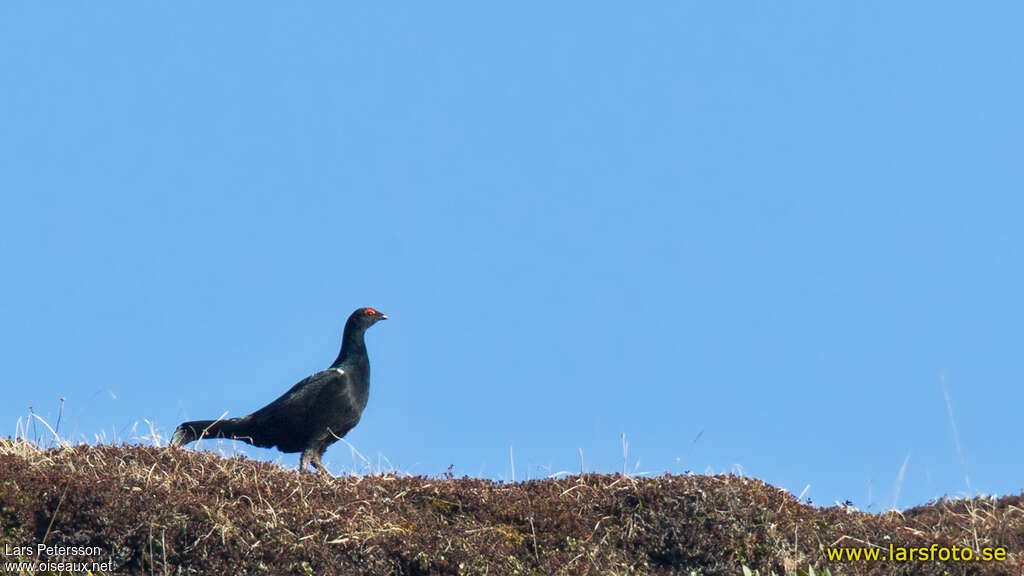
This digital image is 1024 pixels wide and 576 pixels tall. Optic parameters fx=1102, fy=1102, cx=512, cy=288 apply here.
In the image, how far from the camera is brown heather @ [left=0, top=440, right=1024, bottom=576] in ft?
23.8

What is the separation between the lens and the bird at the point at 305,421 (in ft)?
38.4

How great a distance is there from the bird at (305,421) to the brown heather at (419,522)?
281 centimetres

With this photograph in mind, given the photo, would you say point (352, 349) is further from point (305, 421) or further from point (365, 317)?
point (305, 421)

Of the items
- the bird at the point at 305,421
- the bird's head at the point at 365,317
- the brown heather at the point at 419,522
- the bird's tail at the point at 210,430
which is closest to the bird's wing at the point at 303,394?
the bird at the point at 305,421

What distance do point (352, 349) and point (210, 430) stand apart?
187cm

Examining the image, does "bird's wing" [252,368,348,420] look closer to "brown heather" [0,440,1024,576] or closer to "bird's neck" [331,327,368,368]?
"bird's neck" [331,327,368,368]

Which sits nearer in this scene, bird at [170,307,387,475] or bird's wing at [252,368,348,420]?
bird at [170,307,387,475]

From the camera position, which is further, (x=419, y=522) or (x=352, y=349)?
(x=352, y=349)

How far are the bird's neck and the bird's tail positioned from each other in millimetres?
1245

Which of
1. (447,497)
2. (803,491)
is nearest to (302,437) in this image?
(447,497)

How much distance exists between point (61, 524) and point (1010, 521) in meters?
7.13

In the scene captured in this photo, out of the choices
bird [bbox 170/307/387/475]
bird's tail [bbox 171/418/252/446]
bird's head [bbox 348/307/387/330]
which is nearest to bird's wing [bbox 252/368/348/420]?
bird [bbox 170/307/387/475]

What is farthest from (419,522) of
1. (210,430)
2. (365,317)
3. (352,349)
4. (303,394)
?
(365,317)

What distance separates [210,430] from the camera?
1182cm
